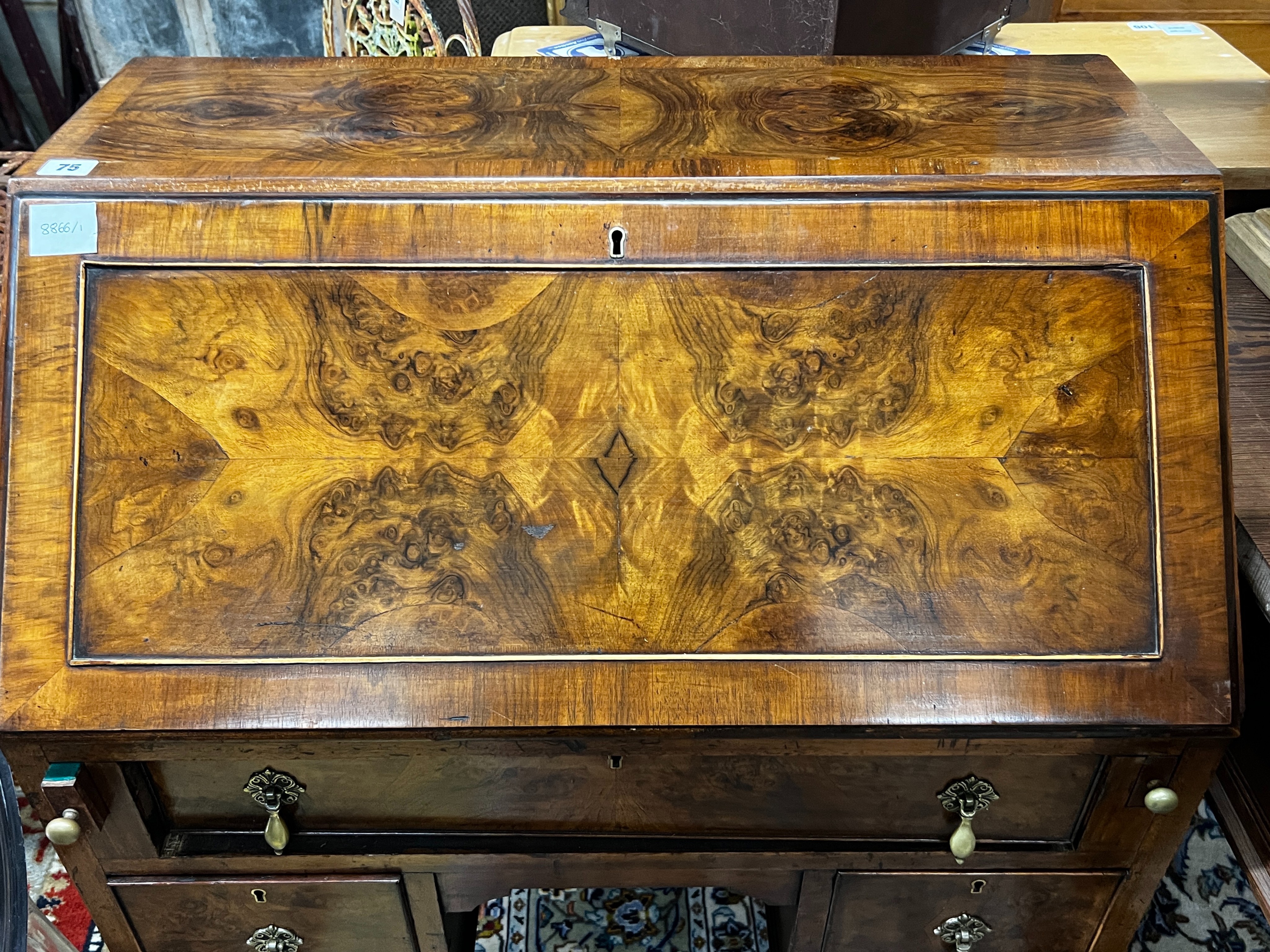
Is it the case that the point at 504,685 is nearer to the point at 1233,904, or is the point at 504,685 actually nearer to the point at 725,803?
the point at 725,803

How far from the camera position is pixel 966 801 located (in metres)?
1.11

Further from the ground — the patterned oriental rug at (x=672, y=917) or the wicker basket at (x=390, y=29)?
the wicker basket at (x=390, y=29)

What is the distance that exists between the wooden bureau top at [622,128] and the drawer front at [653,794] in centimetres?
65

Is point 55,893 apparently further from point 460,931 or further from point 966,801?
point 966,801

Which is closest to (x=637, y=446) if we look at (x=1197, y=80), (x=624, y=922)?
(x=624, y=922)

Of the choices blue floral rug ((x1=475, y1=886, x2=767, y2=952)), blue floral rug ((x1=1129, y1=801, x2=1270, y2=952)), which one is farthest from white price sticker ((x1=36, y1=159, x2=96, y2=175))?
blue floral rug ((x1=1129, y1=801, x2=1270, y2=952))

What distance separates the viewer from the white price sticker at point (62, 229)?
106 cm

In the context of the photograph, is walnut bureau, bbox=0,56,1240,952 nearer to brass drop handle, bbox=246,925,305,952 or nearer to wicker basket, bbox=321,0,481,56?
brass drop handle, bbox=246,925,305,952

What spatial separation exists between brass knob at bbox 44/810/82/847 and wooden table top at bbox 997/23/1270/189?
1.86 meters

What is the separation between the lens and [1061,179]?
106 cm

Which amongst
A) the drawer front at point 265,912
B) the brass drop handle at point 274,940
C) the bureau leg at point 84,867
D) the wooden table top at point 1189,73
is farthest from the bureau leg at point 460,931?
the wooden table top at point 1189,73

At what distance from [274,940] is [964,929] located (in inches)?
35.1

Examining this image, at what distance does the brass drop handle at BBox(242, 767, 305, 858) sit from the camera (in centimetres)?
109

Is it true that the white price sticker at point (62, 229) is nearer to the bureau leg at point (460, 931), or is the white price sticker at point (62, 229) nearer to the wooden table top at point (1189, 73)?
the bureau leg at point (460, 931)
